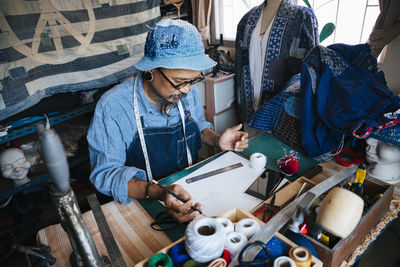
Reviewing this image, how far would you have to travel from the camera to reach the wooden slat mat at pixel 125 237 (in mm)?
1054

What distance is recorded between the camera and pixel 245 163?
5.23 feet

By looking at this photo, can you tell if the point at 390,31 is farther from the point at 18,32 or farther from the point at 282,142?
the point at 18,32

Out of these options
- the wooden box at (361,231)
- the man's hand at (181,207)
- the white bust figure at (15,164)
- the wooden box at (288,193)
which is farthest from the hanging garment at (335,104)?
the white bust figure at (15,164)

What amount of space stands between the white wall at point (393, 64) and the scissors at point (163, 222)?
2.36 meters

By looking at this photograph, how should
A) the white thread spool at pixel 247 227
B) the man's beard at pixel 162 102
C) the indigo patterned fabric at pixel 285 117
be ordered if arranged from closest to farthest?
the white thread spool at pixel 247 227, the man's beard at pixel 162 102, the indigo patterned fabric at pixel 285 117

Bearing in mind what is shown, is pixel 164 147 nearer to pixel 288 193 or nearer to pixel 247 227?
pixel 288 193

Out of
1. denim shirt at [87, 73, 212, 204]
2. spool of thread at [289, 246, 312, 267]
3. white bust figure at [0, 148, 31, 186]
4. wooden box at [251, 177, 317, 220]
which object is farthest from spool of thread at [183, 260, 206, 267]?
white bust figure at [0, 148, 31, 186]

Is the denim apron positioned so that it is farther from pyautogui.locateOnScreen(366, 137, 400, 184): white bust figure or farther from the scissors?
pyautogui.locateOnScreen(366, 137, 400, 184): white bust figure

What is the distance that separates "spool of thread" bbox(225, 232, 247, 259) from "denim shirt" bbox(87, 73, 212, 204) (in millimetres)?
679

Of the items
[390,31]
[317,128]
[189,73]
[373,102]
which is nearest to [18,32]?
[189,73]

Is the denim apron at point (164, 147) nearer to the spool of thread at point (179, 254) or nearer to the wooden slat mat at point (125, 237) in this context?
the wooden slat mat at point (125, 237)

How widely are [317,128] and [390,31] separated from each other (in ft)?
3.90

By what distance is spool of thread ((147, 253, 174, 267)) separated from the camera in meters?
0.77

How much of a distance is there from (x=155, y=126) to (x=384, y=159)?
1.32m
